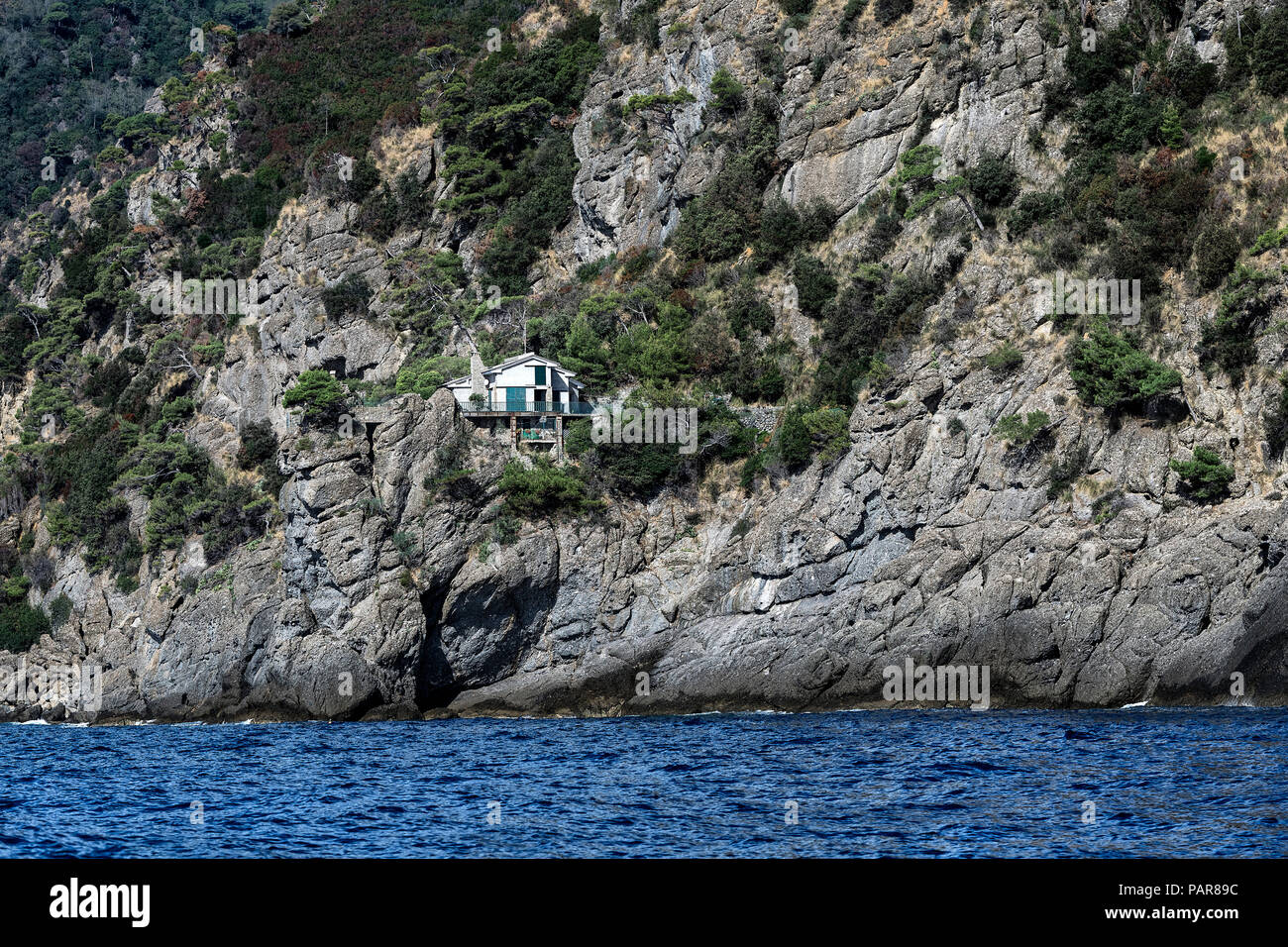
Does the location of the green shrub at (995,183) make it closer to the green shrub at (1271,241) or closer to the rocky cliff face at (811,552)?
the rocky cliff face at (811,552)

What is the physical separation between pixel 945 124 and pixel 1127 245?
479 inches

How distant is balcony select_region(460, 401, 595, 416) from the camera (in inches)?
2180

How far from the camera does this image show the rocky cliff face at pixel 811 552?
40938 mm

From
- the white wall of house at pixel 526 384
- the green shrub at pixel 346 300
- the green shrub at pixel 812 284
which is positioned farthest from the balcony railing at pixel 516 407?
the green shrub at pixel 346 300

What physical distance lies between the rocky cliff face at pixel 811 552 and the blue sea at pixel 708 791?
3.72 m

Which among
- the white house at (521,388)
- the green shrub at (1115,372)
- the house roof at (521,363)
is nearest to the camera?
the green shrub at (1115,372)

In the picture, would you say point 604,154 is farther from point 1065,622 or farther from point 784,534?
point 1065,622

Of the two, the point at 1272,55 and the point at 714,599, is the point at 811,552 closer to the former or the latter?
the point at 714,599

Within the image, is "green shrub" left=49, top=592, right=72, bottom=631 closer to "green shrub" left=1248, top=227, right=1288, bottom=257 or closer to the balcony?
the balcony

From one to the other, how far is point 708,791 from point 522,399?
32143 millimetres

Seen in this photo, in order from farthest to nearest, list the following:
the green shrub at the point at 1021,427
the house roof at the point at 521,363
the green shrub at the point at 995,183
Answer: the house roof at the point at 521,363 < the green shrub at the point at 995,183 < the green shrub at the point at 1021,427

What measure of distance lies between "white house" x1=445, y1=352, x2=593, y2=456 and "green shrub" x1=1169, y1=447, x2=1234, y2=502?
24.7 m

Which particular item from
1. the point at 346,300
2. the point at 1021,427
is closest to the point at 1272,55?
the point at 1021,427

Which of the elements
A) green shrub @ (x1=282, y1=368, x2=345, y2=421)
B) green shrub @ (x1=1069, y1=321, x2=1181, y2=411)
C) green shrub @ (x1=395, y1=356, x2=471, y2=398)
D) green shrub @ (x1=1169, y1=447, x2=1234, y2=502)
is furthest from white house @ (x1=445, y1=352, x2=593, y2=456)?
green shrub @ (x1=1169, y1=447, x2=1234, y2=502)
